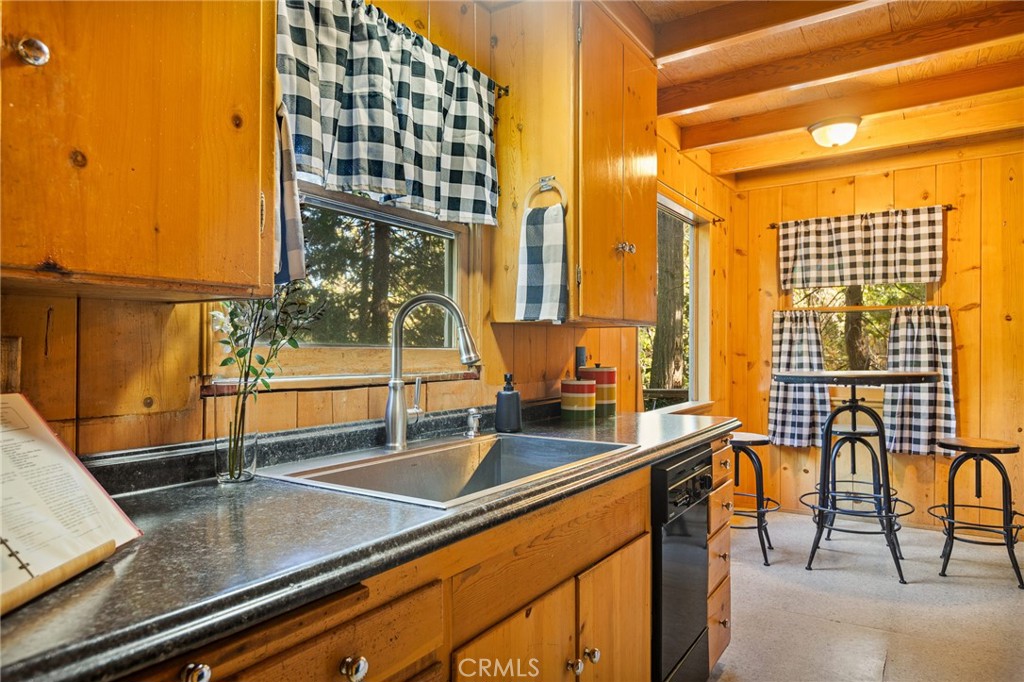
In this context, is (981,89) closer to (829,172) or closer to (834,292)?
(829,172)

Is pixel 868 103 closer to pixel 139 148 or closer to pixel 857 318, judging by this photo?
pixel 857 318

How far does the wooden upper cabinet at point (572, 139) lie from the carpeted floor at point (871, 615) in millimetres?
1475

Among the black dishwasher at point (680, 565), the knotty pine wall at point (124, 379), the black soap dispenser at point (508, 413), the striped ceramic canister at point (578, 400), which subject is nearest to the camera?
the knotty pine wall at point (124, 379)

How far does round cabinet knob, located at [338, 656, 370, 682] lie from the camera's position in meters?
0.78

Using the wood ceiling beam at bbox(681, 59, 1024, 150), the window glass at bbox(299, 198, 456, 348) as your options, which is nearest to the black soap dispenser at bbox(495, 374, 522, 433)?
the window glass at bbox(299, 198, 456, 348)

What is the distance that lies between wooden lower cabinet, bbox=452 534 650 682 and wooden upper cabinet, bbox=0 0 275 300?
2.52 ft

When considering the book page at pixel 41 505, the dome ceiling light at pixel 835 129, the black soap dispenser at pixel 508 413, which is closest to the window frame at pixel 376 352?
the black soap dispenser at pixel 508 413

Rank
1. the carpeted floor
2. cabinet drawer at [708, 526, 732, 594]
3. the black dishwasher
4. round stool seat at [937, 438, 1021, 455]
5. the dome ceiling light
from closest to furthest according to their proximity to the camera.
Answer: the black dishwasher
cabinet drawer at [708, 526, 732, 594]
the carpeted floor
round stool seat at [937, 438, 1021, 455]
the dome ceiling light

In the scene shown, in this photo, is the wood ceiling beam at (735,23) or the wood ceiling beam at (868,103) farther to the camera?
the wood ceiling beam at (868,103)

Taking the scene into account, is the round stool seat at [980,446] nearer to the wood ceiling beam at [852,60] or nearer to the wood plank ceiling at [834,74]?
the wood plank ceiling at [834,74]

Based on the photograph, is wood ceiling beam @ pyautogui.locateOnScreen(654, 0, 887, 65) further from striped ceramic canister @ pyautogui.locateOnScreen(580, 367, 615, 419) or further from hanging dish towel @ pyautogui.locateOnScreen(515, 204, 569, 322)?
striped ceramic canister @ pyautogui.locateOnScreen(580, 367, 615, 419)

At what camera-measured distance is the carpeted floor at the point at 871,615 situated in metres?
2.29

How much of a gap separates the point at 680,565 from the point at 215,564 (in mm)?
1477

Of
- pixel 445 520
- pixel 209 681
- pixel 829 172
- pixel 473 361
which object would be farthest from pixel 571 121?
pixel 829 172
